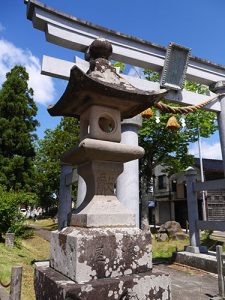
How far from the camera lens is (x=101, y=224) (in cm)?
275

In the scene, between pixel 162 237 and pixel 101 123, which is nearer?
pixel 101 123

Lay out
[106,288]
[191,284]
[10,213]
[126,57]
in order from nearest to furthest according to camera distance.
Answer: [106,288] < [126,57] < [191,284] < [10,213]

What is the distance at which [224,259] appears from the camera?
5.99 m

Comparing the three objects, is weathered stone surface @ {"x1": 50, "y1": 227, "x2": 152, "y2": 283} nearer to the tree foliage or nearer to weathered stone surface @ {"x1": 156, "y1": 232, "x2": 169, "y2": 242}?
the tree foliage

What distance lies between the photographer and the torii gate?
559cm

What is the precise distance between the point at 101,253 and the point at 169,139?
18.8 meters

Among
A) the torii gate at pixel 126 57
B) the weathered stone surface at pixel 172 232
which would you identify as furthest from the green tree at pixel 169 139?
the torii gate at pixel 126 57

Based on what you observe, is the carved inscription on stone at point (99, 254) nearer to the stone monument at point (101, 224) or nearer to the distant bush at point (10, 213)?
the stone monument at point (101, 224)

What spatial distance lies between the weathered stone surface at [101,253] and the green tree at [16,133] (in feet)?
54.5

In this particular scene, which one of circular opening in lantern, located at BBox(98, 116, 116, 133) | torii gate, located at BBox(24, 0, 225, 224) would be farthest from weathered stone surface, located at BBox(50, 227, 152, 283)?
torii gate, located at BBox(24, 0, 225, 224)

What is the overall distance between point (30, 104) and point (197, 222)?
16272 mm

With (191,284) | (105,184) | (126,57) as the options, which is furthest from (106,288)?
(191,284)

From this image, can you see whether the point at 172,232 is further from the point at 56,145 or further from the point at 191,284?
the point at 56,145

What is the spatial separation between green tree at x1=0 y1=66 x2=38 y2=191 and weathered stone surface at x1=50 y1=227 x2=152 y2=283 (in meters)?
16.6
